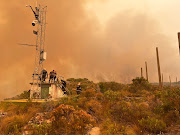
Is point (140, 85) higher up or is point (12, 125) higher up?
point (140, 85)

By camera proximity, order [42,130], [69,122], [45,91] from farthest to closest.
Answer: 1. [45,91]
2. [69,122]
3. [42,130]

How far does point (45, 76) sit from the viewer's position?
17.2 metres

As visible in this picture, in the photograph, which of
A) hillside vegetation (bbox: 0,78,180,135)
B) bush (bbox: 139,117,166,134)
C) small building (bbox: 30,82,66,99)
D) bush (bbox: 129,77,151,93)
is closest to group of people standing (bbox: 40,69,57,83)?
small building (bbox: 30,82,66,99)

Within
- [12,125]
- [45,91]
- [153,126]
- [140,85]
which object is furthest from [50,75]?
[140,85]

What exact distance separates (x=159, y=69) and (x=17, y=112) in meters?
23.6

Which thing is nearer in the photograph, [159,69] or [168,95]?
[168,95]

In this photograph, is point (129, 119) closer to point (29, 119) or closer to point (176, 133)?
point (176, 133)

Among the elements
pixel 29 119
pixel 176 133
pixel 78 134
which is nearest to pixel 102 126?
pixel 78 134

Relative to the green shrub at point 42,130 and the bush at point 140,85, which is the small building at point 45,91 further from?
the bush at point 140,85

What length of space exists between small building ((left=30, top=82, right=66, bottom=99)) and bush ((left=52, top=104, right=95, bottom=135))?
290 inches

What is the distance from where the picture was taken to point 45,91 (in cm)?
1641

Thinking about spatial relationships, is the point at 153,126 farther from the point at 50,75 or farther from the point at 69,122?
the point at 50,75

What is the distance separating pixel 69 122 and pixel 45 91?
9.19 meters

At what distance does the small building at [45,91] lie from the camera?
51.1 ft
